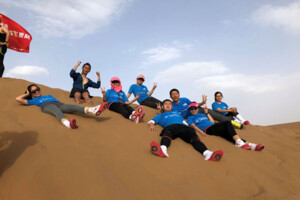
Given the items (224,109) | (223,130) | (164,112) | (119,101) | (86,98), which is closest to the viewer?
(223,130)

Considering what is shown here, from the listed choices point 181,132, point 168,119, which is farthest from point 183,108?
point 181,132

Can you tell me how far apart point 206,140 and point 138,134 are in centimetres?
142

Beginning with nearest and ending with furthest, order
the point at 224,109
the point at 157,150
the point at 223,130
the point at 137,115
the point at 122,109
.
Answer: the point at 157,150 → the point at 223,130 → the point at 137,115 → the point at 122,109 → the point at 224,109

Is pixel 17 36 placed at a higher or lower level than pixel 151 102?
higher

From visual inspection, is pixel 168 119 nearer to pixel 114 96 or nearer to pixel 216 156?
pixel 216 156

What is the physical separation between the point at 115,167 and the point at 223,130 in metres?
2.57

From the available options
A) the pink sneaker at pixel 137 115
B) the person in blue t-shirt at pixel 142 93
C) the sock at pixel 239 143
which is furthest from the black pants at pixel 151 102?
the sock at pixel 239 143

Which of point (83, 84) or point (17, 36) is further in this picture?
point (17, 36)

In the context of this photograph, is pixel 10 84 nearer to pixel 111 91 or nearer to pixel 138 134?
pixel 111 91

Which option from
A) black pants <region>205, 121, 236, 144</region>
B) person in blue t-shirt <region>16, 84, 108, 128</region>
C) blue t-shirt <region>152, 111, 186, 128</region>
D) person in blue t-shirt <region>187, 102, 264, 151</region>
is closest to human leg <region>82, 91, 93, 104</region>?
person in blue t-shirt <region>16, 84, 108, 128</region>

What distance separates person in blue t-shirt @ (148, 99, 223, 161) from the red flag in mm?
6450

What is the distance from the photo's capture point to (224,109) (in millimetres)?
6551

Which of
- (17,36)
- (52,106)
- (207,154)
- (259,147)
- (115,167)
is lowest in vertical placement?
(115,167)

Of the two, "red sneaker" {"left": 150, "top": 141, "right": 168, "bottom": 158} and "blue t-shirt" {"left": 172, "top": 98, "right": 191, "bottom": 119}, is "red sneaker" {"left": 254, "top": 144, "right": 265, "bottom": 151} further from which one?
"red sneaker" {"left": 150, "top": 141, "right": 168, "bottom": 158}
